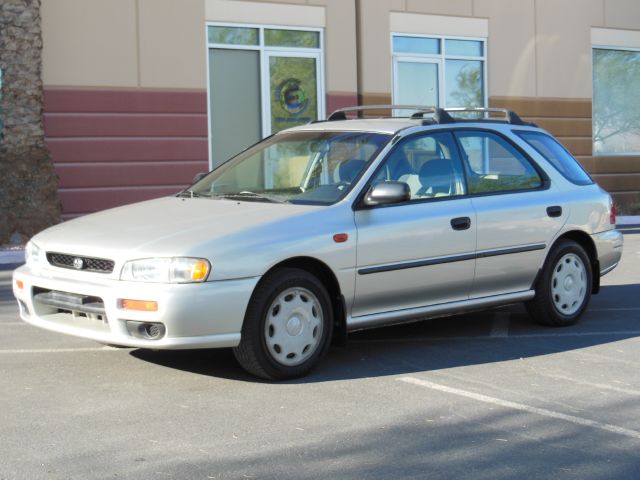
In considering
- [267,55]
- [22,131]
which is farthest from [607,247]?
[267,55]

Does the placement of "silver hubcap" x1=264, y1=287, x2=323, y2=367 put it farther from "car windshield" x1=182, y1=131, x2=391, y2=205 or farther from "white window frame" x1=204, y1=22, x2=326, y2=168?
"white window frame" x1=204, y1=22, x2=326, y2=168

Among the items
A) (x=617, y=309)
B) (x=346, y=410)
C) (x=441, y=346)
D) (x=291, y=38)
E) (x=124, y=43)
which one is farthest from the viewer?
(x=291, y=38)

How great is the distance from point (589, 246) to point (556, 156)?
770 mm

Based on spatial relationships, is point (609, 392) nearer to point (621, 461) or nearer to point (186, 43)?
point (621, 461)

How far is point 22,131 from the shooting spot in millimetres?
15562

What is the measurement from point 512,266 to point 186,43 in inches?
412

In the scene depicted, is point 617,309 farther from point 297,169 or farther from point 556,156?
point 297,169

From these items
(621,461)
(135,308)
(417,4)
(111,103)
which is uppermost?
(417,4)

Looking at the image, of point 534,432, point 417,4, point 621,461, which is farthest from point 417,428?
point 417,4

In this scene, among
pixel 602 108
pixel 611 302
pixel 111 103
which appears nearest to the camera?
pixel 611 302

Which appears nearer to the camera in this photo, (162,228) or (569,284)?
(162,228)

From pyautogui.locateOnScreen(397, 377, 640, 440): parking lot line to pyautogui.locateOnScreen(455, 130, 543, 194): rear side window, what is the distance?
5.79ft

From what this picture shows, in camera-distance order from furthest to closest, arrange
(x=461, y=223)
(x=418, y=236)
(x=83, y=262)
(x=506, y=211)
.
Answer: (x=506, y=211) → (x=461, y=223) → (x=418, y=236) → (x=83, y=262)

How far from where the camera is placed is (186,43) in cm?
1711
